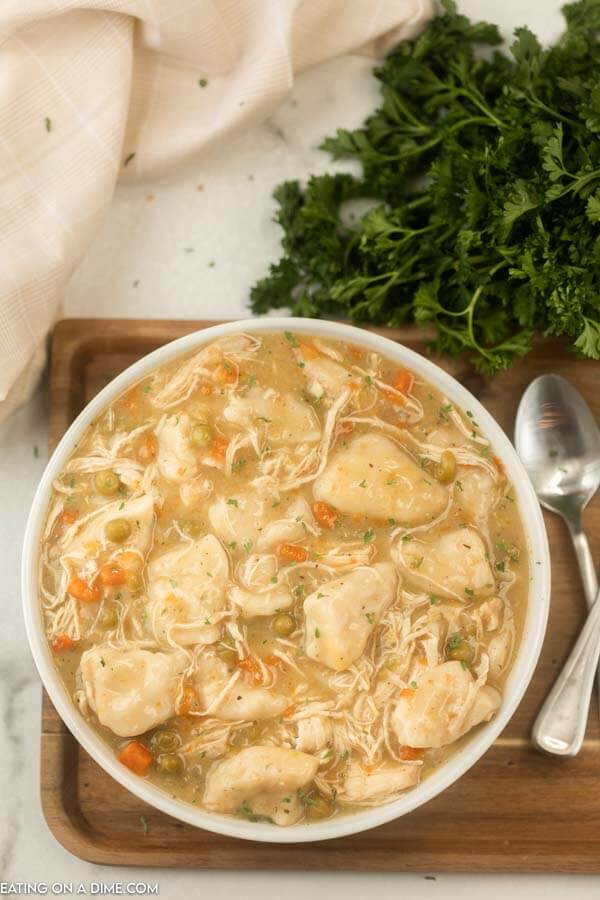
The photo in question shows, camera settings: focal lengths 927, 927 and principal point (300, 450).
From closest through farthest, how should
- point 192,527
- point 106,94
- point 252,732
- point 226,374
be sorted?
point 252,732 → point 192,527 → point 226,374 → point 106,94

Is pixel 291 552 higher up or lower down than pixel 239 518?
lower down

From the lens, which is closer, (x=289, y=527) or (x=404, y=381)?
(x=289, y=527)

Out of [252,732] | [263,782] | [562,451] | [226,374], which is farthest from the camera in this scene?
[562,451]

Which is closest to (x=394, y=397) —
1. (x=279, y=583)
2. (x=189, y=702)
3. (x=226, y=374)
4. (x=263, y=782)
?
(x=226, y=374)

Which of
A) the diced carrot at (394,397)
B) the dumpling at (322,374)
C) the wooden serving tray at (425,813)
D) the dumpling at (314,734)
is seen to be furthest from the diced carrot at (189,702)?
the diced carrot at (394,397)

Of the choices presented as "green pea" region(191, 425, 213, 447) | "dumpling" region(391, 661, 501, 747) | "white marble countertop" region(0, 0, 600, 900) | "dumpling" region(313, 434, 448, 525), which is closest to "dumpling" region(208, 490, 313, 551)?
"dumpling" region(313, 434, 448, 525)

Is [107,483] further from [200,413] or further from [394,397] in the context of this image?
[394,397]

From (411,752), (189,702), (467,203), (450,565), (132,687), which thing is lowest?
(411,752)

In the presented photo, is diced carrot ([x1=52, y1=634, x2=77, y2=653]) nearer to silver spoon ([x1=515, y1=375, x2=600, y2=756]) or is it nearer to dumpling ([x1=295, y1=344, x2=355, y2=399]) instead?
dumpling ([x1=295, y1=344, x2=355, y2=399])
